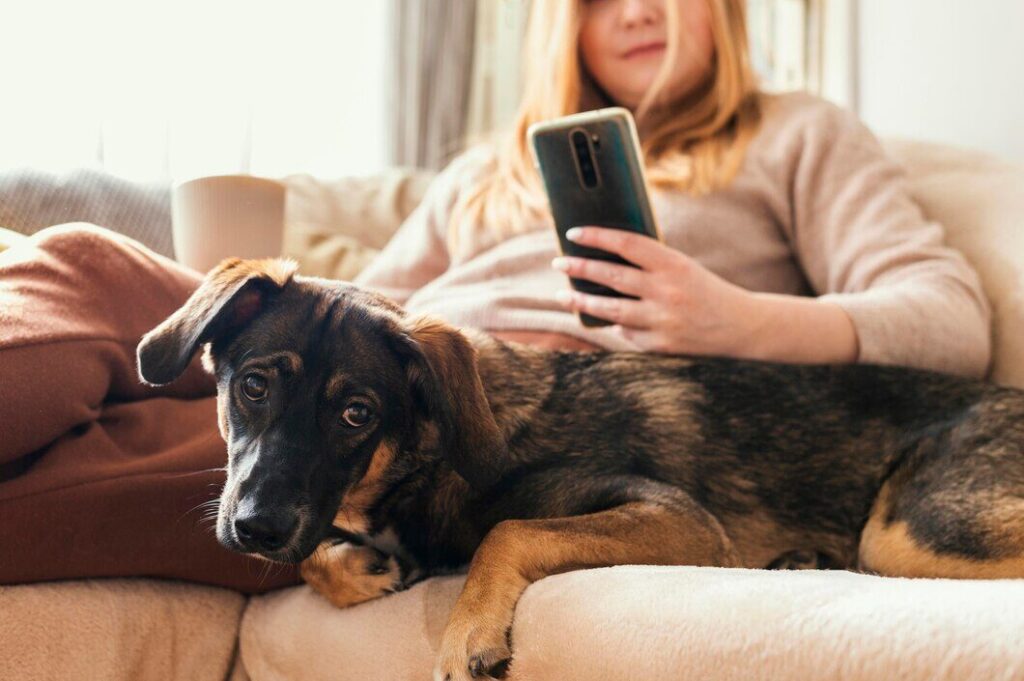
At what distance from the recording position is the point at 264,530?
4.57 feet

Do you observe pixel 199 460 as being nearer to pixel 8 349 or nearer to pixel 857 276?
pixel 8 349

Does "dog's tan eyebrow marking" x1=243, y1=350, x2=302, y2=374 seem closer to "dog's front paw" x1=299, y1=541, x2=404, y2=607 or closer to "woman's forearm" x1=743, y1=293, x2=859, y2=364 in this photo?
"dog's front paw" x1=299, y1=541, x2=404, y2=607

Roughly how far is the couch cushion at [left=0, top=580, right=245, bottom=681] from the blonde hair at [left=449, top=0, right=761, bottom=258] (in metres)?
1.24

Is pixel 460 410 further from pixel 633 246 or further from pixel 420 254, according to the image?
pixel 420 254

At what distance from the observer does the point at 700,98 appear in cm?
262

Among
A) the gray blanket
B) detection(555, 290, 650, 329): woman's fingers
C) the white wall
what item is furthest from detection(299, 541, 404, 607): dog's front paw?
the white wall

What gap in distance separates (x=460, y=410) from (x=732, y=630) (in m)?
0.59

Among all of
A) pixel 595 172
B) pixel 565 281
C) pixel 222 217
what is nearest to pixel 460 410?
pixel 595 172

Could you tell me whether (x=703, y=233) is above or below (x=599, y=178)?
below

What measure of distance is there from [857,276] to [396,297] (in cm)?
125

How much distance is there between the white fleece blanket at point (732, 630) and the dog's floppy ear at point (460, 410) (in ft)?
0.78

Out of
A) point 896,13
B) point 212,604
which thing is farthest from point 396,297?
point 896,13

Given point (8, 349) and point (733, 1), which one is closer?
point (8, 349)

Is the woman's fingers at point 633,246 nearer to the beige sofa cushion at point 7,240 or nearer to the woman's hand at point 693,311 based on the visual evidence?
the woman's hand at point 693,311
